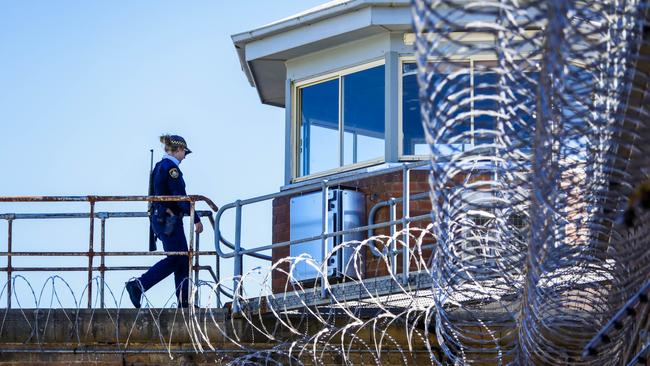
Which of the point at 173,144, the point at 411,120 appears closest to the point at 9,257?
the point at 173,144

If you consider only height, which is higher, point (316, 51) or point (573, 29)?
point (316, 51)

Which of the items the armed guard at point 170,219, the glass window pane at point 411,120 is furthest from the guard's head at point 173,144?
the glass window pane at point 411,120

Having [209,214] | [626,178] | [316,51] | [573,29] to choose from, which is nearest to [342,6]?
[316,51]

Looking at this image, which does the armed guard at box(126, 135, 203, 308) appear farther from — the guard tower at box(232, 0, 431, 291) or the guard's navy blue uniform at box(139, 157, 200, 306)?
the guard tower at box(232, 0, 431, 291)

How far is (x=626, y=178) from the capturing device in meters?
6.34

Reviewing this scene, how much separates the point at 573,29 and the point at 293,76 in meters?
10.3

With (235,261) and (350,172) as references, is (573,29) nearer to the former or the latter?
(235,261)

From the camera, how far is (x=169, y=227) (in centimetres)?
1421

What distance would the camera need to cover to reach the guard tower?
14203mm

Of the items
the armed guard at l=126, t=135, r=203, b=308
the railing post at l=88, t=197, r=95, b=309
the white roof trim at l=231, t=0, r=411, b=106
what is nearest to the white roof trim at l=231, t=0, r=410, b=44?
the white roof trim at l=231, t=0, r=411, b=106

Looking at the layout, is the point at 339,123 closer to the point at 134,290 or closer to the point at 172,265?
the point at 172,265

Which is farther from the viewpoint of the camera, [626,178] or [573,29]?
[626,178]

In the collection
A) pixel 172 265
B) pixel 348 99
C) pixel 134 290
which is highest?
pixel 348 99

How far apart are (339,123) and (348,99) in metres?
0.25
